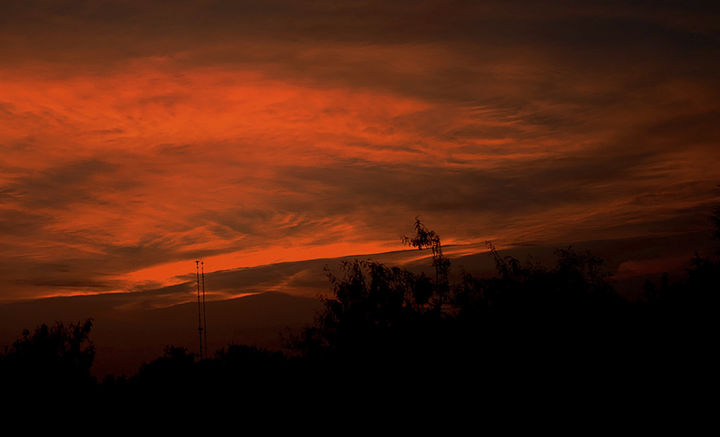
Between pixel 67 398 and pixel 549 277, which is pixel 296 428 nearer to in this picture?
pixel 549 277

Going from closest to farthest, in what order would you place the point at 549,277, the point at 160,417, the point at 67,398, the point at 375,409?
the point at 375,409 < the point at 549,277 < the point at 160,417 < the point at 67,398

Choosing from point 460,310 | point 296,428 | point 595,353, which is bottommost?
point 296,428

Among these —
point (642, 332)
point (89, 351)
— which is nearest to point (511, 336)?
point (642, 332)

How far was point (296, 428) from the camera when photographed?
107ft

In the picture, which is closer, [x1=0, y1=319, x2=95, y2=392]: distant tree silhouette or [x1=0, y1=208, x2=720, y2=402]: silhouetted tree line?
[x1=0, y1=208, x2=720, y2=402]: silhouetted tree line

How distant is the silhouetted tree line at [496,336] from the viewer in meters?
22.2

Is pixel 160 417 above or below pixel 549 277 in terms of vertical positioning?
below

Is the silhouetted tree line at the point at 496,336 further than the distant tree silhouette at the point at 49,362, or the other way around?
the distant tree silhouette at the point at 49,362

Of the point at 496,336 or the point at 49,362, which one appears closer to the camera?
the point at 496,336

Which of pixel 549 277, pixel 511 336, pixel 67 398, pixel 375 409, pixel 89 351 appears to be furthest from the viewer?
pixel 89 351

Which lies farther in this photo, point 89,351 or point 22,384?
point 89,351

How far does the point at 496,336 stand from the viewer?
25984 mm

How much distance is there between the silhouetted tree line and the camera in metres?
22.2

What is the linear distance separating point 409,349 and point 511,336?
6207 millimetres
